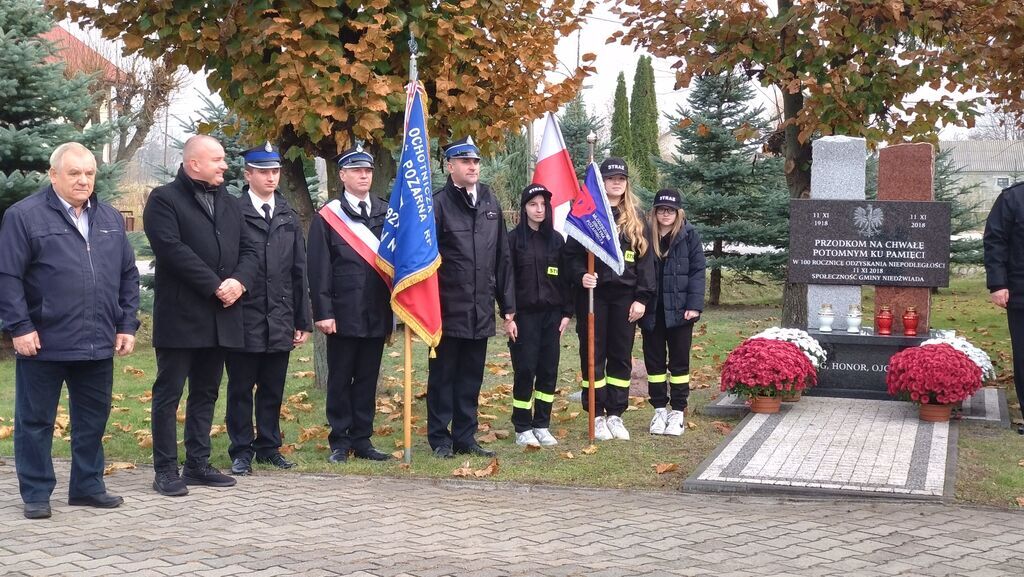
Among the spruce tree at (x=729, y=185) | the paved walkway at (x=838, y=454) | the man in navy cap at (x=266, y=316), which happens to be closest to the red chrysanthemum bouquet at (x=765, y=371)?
the paved walkway at (x=838, y=454)

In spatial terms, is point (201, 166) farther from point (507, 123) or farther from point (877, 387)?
point (877, 387)

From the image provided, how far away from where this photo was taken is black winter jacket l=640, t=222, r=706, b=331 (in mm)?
9086

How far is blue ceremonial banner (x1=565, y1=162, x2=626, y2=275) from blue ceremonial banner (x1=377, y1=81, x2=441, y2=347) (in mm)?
1189

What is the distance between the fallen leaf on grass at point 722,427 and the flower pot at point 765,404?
11.9 inches

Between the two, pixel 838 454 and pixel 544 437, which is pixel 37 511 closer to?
→ pixel 544 437

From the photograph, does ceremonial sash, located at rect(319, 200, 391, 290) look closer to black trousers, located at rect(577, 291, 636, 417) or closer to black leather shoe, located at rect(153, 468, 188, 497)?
black trousers, located at rect(577, 291, 636, 417)

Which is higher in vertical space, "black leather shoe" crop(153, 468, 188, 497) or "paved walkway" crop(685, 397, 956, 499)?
"paved walkway" crop(685, 397, 956, 499)

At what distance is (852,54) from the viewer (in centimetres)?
1282

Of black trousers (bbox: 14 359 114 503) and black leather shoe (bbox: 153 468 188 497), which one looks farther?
black leather shoe (bbox: 153 468 188 497)

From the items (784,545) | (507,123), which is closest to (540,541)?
(784,545)

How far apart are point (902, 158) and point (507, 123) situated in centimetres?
391

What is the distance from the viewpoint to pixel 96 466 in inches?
267

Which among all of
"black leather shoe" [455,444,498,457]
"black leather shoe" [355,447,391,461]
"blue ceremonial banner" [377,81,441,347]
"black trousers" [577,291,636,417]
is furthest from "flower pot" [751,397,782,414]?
"black leather shoe" [355,447,391,461]

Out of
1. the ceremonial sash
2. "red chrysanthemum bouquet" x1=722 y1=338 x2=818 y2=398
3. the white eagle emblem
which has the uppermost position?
the white eagle emblem
